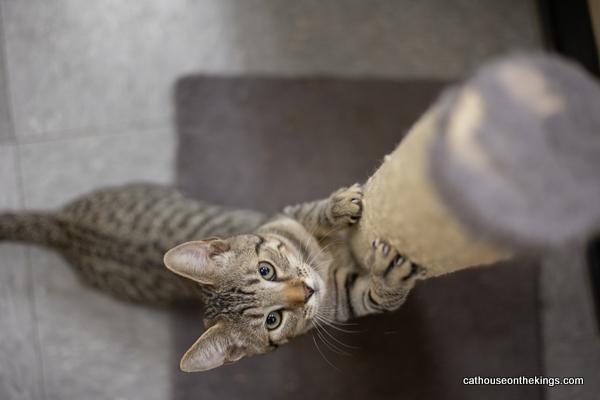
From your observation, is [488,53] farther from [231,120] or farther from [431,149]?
[431,149]

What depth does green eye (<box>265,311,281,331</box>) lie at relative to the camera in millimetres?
1343

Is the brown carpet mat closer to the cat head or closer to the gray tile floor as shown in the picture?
the gray tile floor

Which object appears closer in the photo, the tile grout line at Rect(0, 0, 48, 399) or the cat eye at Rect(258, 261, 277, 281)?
the cat eye at Rect(258, 261, 277, 281)

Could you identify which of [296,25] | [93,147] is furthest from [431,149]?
[93,147]

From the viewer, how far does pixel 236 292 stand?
52.4 inches

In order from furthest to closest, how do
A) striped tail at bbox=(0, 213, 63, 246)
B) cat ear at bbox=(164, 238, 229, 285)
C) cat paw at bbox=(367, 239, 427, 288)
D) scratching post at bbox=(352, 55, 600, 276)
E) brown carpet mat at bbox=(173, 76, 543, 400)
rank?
brown carpet mat at bbox=(173, 76, 543, 400) < striped tail at bbox=(0, 213, 63, 246) < cat ear at bbox=(164, 238, 229, 285) < cat paw at bbox=(367, 239, 427, 288) < scratching post at bbox=(352, 55, 600, 276)

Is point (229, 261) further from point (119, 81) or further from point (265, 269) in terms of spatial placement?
point (119, 81)

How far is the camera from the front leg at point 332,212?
1.25m

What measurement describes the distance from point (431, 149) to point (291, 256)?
0.75 m

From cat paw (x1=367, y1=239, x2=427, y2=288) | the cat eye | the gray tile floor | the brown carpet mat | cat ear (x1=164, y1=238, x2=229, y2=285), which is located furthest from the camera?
the gray tile floor

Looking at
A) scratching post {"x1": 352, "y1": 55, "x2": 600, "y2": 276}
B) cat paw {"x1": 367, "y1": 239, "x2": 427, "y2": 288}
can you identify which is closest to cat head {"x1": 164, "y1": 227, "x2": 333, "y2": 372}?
cat paw {"x1": 367, "y1": 239, "x2": 427, "y2": 288}

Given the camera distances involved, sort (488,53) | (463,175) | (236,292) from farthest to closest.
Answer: (488,53) → (236,292) → (463,175)

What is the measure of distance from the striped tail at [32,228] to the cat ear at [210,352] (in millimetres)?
792

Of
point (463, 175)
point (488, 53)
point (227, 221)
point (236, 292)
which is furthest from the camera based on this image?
point (488, 53)
